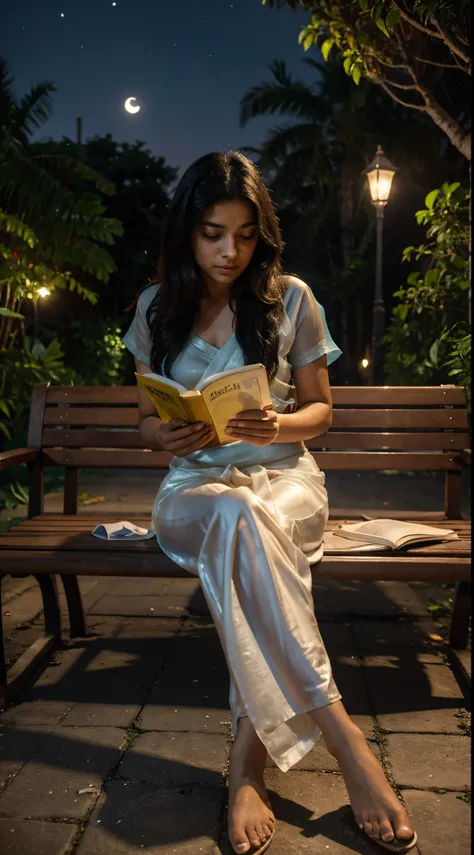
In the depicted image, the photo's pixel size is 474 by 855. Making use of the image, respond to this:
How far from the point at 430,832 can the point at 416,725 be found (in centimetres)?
68

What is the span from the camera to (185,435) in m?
2.48

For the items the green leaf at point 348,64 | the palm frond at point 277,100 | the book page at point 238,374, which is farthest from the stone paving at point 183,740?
the palm frond at point 277,100

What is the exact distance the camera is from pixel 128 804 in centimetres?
220

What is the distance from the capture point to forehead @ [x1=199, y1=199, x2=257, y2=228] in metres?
2.73

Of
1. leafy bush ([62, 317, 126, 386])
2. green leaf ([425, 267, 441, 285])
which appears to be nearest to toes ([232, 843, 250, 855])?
green leaf ([425, 267, 441, 285])

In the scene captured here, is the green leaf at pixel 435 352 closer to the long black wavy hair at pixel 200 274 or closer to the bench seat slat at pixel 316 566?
the long black wavy hair at pixel 200 274

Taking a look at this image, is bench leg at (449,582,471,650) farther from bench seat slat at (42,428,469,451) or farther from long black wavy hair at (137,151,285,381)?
long black wavy hair at (137,151,285,381)

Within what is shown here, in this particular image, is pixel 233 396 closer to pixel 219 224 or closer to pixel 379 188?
pixel 219 224

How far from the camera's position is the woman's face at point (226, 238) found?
108 inches

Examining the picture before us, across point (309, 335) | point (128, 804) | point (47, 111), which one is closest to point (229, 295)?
point (309, 335)

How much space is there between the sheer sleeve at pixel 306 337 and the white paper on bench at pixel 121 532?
34.4 inches

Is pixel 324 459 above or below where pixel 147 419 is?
below

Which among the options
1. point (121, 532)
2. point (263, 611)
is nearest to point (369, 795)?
point (263, 611)

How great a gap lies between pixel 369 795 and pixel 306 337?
1.62 m
